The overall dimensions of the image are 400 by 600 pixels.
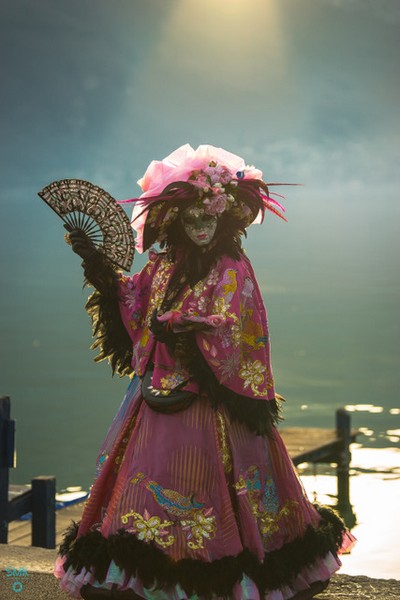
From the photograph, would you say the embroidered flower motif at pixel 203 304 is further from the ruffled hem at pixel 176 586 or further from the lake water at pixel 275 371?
the lake water at pixel 275 371

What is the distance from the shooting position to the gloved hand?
5.70 metres

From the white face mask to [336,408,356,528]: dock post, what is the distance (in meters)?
10.1

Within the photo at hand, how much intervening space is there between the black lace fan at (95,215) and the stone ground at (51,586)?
74.7 inches

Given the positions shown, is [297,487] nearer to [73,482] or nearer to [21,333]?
[73,482]

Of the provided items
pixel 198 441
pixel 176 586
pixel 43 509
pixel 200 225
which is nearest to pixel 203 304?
pixel 200 225

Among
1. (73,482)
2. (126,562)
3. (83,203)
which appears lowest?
(73,482)

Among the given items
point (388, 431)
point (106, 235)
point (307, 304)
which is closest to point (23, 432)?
point (388, 431)

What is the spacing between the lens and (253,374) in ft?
17.8

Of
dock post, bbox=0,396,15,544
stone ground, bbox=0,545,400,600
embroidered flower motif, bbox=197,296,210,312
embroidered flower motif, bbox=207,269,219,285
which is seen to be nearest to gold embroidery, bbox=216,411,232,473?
embroidered flower motif, bbox=197,296,210,312

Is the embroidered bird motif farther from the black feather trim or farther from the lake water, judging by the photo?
the lake water

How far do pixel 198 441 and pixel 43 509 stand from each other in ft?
12.3

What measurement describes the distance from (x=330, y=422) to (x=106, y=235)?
30967 millimetres

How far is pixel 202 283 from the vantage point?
5445 mm

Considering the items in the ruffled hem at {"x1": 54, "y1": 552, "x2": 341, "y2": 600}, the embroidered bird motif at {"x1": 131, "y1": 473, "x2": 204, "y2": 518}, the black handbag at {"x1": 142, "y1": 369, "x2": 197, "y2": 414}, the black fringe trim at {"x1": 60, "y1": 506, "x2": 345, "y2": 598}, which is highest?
→ the black handbag at {"x1": 142, "y1": 369, "x2": 197, "y2": 414}
